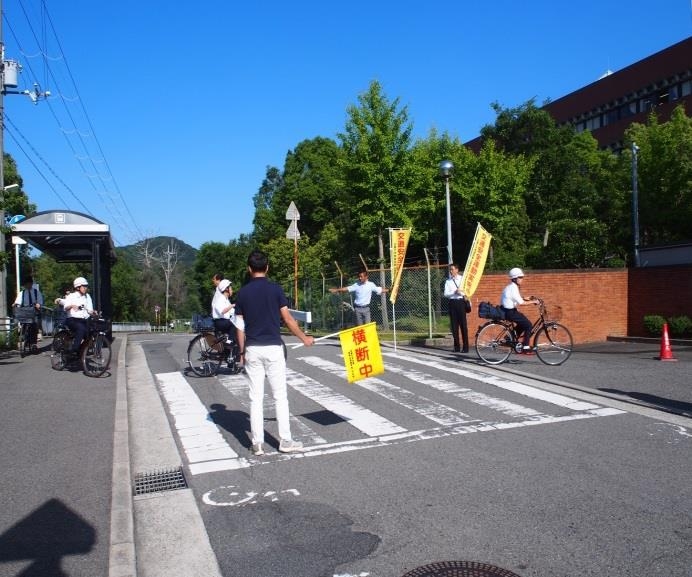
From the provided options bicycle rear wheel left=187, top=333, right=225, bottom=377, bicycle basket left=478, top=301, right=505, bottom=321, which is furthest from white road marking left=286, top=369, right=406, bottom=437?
bicycle basket left=478, top=301, right=505, bottom=321

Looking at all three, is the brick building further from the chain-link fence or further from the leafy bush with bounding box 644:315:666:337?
the chain-link fence

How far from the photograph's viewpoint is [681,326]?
723 inches

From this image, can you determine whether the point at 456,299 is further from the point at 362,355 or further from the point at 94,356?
the point at 94,356

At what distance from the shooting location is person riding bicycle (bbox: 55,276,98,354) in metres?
11.4

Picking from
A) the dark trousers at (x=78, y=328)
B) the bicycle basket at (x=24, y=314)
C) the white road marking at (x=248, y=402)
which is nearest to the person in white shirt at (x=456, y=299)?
the white road marking at (x=248, y=402)

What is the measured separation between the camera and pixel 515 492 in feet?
16.8

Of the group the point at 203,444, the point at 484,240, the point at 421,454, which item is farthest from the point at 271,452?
Answer: the point at 484,240

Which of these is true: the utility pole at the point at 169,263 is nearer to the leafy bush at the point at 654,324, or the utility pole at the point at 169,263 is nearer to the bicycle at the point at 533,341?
the leafy bush at the point at 654,324

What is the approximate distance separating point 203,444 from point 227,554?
2846 millimetres

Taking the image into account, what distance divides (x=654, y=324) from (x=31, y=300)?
1718cm

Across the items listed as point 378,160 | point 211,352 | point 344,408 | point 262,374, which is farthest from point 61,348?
point 378,160

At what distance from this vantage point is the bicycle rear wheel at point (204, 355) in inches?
450

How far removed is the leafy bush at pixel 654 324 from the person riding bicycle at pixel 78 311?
1567 centimetres

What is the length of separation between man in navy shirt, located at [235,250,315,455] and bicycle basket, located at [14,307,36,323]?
1064cm
